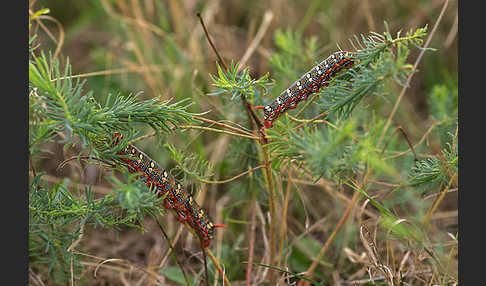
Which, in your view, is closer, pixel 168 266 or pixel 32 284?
pixel 32 284

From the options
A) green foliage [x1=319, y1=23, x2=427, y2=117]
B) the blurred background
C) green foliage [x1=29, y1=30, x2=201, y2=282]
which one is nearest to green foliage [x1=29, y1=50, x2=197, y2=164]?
green foliage [x1=29, y1=30, x2=201, y2=282]

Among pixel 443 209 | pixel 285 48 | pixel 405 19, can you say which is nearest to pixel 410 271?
pixel 443 209

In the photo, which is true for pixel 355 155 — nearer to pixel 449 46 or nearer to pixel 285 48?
pixel 285 48

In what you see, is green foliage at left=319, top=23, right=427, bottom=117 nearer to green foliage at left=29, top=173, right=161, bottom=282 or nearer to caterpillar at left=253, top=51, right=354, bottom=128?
caterpillar at left=253, top=51, right=354, bottom=128

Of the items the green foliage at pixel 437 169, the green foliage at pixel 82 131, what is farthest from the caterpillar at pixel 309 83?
the green foliage at pixel 437 169

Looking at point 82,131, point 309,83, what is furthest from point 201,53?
point 82,131

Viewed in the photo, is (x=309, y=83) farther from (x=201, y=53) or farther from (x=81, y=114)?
(x=201, y=53)

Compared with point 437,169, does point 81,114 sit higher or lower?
higher
